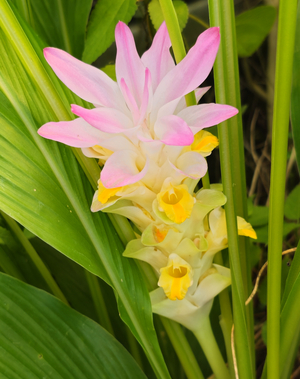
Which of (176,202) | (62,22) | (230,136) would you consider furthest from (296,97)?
(62,22)

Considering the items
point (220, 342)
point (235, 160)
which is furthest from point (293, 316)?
point (220, 342)

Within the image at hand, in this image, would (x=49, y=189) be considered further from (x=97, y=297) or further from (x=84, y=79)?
(x=97, y=297)

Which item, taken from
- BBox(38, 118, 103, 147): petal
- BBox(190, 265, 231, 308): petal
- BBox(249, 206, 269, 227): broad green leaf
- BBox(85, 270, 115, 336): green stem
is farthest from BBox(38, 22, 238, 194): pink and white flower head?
BBox(249, 206, 269, 227): broad green leaf

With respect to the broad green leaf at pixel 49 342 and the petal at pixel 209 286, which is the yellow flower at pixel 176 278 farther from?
the broad green leaf at pixel 49 342

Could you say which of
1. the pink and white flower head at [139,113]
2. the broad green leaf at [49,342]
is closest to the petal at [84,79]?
the pink and white flower head at [139,113]

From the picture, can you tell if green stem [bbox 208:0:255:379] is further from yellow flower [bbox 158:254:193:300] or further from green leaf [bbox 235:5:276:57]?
green leaf [bbox 235:5:276:57]

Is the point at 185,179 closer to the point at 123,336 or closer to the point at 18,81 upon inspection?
the point at 18,81
